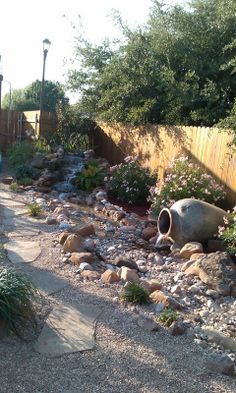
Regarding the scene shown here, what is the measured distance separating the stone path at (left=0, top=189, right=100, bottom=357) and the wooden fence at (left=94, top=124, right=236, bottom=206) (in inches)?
129

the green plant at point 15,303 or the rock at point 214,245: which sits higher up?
the green plant at point 15,303

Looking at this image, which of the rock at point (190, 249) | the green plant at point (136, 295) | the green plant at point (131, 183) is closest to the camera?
the green plant at point (136, 295)

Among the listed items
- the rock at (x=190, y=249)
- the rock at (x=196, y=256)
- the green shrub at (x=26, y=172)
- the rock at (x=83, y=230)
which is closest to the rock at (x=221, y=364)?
the rock at (x=196, y=256)

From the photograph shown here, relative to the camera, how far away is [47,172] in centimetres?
1062

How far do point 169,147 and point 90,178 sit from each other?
192 centimetres

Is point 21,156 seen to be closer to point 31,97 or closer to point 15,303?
point 15,303

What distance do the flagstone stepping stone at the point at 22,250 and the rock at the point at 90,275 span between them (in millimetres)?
630

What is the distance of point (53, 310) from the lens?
3645 millimetres

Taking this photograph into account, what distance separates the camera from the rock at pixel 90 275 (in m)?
4.44

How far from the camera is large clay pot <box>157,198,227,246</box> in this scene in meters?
6.12

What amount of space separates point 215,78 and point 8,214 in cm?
527

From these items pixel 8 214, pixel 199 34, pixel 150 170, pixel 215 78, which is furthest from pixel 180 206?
pixel 199 34

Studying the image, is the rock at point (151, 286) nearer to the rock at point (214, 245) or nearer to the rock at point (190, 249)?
the rock at point (190, 249)

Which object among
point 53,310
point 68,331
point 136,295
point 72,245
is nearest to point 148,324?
point 136,295
